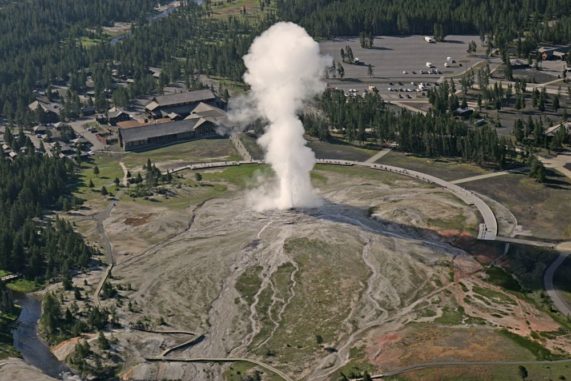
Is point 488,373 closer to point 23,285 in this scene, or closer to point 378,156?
point 23,285

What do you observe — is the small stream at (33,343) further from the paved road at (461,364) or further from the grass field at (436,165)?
the grass field at (436,165)

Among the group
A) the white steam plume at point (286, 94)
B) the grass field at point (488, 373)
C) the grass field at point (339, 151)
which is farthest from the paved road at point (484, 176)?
the grass field at point (488, 373)

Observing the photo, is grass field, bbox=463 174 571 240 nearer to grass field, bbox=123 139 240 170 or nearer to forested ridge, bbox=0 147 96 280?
grass field, bbox=123 139 240 170

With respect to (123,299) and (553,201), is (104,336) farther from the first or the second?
(553,201)

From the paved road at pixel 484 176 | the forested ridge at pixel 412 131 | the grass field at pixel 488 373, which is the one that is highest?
the forested ridge at pixel 412 131

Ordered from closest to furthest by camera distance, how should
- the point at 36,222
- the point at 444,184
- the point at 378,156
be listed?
the point at 36,222, the point at 444,184, the point at 378,156

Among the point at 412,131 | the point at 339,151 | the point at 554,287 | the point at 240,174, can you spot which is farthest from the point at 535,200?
the point at 240,174

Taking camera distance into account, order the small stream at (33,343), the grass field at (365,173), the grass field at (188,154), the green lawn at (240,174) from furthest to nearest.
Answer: the grass field at (188,154) → the green lawn at (240,174) → the grass field at (365,173) → the small stream at (33,343)
